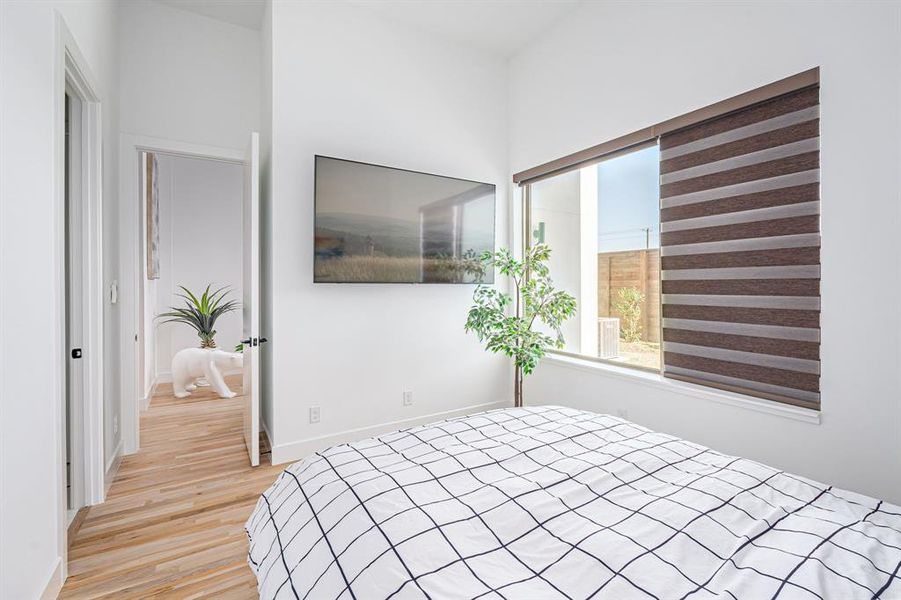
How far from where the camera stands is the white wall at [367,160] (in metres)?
2.90

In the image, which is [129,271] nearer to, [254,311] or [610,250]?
[254,311]

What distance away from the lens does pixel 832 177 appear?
189cm

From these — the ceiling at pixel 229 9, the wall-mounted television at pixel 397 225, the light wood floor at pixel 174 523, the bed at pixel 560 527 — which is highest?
the ceiling at pixel 229 9

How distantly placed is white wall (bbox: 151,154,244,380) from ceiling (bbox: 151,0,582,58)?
2.40 m

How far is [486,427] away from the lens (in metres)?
1.84

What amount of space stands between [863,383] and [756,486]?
0.95m

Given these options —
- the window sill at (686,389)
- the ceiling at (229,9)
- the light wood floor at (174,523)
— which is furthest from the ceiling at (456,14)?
the light wood floor at (174,523)

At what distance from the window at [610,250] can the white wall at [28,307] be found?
9.88 ft

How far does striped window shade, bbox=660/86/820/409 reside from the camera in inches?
78.3

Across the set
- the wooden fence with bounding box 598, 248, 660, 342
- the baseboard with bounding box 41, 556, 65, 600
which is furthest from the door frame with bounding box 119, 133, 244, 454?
the wooden fence with bounding box 598, 248, 660, 342

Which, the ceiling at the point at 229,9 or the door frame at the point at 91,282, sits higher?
the ceiling at the point at 229,9

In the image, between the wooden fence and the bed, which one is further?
the wooden fence

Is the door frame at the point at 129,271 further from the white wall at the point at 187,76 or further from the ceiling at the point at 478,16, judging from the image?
the ceiling at the point at 478,16

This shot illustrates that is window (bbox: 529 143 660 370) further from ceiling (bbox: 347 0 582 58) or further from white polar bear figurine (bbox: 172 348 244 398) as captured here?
white polar bear figurine (bbox: 172 348 244 398)
